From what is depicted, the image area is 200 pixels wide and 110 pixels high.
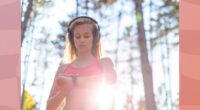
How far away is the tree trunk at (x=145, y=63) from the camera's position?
55.1 inches

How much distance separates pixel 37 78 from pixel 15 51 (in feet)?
1.05

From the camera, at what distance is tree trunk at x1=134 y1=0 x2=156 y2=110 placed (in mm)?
1399

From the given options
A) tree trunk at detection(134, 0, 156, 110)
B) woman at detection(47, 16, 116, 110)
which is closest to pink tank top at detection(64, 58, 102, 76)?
woman at detection(47, 16, 116, 110)

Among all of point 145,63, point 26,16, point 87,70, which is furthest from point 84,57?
point 26,16

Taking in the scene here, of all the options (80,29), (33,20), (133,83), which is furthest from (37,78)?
(80,29)

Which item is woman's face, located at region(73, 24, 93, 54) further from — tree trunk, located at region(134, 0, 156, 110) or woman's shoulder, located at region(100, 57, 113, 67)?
tree trunk, located at region(134, 0, 156, 110)

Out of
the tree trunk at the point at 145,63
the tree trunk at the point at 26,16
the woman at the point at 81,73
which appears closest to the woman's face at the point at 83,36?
the woman at the point at 81,73

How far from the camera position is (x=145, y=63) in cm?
145

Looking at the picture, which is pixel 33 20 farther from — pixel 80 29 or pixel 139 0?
pixel 80 29

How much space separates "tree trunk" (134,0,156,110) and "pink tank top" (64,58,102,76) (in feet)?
1.93

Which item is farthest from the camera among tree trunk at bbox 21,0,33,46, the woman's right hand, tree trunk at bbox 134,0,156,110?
tree trunk at bbox 21,0,33,46

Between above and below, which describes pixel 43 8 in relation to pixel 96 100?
above

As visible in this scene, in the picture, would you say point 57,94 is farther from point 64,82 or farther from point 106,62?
point 106,62

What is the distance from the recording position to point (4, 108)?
1173mm
